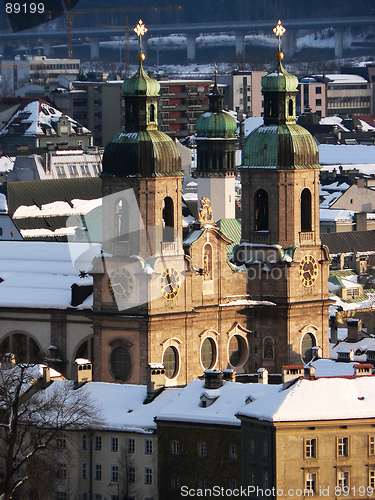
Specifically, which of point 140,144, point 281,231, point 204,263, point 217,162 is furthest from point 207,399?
point 217,162

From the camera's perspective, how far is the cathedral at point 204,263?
126m

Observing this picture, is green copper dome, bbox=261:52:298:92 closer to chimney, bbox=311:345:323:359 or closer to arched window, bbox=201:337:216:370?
arched window, bbox=201:337:216:370

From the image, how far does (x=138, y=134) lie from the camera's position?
126312mm

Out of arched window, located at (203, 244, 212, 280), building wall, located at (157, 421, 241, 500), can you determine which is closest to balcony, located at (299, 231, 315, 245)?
arched window, located at (203, 244, 212, 280)

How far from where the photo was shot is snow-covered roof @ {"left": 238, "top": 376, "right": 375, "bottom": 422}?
107 metres

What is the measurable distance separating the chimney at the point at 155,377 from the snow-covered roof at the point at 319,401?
32.3 ft

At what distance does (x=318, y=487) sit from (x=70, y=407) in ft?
51.2

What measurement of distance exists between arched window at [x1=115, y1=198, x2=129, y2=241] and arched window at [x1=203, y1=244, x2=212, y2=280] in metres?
5.51

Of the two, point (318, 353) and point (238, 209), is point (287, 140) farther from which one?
point (238, 209)

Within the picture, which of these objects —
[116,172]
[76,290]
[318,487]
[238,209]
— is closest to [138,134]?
[116,172]

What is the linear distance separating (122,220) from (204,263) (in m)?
6.24

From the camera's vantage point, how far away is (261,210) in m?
133

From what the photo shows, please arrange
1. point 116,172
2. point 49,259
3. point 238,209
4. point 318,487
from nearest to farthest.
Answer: point 318,487, point 116,172, point 49,259, point 238,209

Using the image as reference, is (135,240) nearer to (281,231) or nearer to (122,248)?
(122,248)
